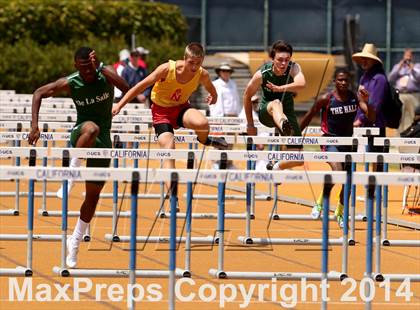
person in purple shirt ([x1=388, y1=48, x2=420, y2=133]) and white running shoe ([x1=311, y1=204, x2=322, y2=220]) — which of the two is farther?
person in purple shirt ([x1=388, y1=48, x2=420, y2=133])

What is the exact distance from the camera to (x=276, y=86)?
16.7m

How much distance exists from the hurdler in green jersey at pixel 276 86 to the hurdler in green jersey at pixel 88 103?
265 cm

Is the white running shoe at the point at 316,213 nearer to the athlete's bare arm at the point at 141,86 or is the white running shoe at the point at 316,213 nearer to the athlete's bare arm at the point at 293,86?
the athlete's bare arm at the point at 293,86

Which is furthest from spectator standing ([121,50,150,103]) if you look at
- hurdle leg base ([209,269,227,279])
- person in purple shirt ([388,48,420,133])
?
hurdle leg base ([209,269,227,279])

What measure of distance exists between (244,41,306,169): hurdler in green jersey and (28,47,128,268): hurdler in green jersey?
8.69 ft

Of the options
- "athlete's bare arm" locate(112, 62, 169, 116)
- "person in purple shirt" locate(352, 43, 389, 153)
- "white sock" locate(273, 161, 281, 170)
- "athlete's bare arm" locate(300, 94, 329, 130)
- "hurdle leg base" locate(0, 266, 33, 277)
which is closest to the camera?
"hurdle leg base" locate(0, 266, 33, 277)

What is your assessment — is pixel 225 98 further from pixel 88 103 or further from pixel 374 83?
pixel 88 103

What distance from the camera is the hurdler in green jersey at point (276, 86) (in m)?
16.6

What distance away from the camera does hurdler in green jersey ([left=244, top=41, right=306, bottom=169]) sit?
16609 mm

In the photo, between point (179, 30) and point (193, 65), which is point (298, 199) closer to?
point (193, 65)

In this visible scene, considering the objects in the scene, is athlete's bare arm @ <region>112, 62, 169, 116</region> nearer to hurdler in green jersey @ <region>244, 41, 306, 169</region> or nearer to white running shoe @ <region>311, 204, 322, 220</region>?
hurdler in green jersey @ <region>244, 41, 306, 169</region>

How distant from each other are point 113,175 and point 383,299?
2.73 meters

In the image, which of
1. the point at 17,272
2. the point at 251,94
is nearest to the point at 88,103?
the point at 17,272

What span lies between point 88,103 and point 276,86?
309 cm
